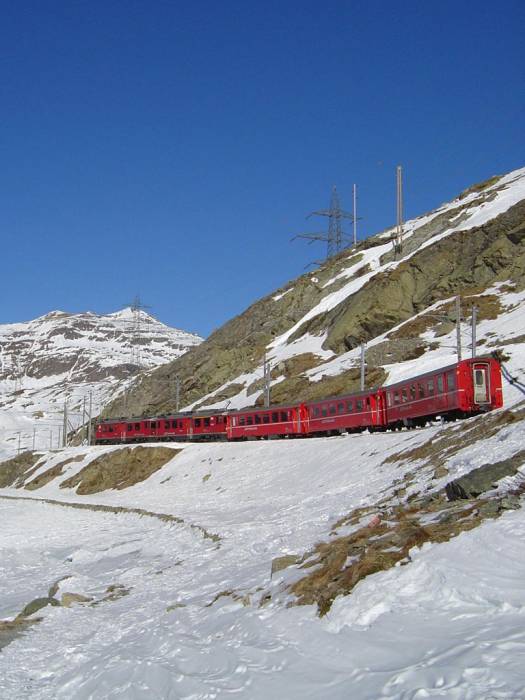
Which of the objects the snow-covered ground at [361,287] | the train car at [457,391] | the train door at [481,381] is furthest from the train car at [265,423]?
the train door at [481,381]

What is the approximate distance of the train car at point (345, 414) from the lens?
4066 cm

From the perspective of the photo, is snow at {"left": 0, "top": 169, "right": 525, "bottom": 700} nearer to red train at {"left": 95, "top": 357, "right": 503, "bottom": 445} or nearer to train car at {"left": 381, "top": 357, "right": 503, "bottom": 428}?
train car at {"left": 381, "top": 357, "right": 503, "bottom": 428}

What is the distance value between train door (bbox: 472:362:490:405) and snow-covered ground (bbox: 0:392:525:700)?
6.96m

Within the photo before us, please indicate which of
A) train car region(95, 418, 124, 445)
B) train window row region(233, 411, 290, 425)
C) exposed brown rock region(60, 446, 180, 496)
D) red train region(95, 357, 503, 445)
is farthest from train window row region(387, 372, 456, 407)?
train car region(95, 418, 124, 445)

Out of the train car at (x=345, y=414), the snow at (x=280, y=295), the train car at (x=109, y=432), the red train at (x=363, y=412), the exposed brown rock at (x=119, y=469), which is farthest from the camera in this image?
the snow at (x=280, y=295)

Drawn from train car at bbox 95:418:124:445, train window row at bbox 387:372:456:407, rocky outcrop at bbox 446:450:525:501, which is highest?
train window row at bbox 387:372:456:407

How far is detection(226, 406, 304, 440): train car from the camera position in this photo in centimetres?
4878

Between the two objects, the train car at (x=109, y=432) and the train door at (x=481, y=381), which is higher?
the train door at (x=481, y=381)

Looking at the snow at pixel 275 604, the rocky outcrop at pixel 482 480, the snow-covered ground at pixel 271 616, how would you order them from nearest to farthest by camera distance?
the snow-covered ground at pixel 271 616 < the snow at pixel 275 604 < the rocky outcrop at pixel 482 480

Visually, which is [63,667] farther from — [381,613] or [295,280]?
[295,280]

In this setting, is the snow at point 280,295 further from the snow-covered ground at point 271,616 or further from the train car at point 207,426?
the snow-covered ground at point 271,616

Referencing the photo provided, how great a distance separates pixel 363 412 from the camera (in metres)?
41.4

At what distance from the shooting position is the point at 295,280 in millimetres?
131625

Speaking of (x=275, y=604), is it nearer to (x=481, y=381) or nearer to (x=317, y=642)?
(x=317, y=642)
